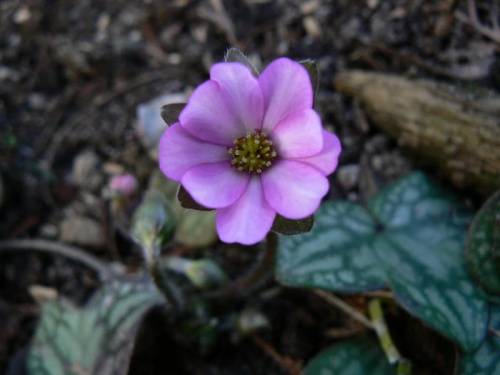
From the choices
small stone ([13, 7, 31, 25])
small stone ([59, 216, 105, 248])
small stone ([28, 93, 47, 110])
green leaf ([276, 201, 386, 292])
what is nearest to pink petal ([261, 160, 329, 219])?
green leaf ([276, 201, 386, 292])

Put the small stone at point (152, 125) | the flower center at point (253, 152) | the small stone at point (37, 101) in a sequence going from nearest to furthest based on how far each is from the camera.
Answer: the flower center at point (253, 152), the small stone at point (152, 125), the small stone at point (37, 101)

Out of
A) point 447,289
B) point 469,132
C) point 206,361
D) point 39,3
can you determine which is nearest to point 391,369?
point 447,289

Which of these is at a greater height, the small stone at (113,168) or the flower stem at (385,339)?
the small stone at (113,168)

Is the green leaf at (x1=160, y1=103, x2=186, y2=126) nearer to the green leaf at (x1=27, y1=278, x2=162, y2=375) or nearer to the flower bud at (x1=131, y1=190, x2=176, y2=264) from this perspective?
the flower bud at (x1=131, y1=190, x2=176, y2=264)

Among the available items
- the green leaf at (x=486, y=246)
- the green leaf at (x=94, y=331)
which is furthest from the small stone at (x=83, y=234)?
the green leaf at (x=486, y=246)

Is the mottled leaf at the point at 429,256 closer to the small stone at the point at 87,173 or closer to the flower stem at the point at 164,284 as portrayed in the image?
the flower stem at the point at 164,284

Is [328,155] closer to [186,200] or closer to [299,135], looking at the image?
[299,135]
